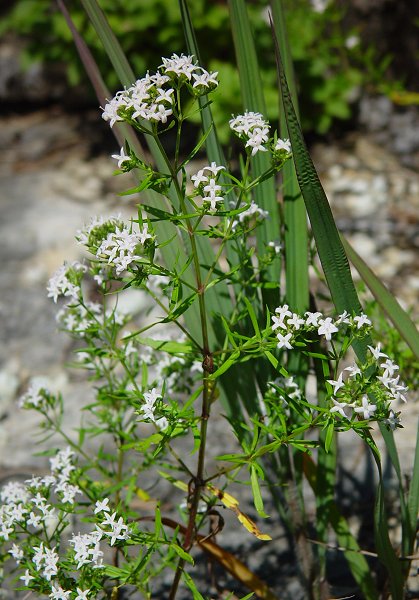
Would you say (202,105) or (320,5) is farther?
(320,5)

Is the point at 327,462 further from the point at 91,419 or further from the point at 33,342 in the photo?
the point at 33,342

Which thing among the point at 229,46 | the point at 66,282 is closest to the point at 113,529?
the point at 66,282

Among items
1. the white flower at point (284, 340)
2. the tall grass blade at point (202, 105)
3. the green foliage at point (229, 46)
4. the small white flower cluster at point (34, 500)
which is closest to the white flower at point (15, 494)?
the small white flower cluster at point (34, 500)

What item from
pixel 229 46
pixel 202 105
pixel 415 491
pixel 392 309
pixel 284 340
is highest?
pixel 229 46

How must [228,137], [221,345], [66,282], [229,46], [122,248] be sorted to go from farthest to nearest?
1. [229,46]
2. [228,137]
3. [221,345]
4. [66,282]
5. [122,248]

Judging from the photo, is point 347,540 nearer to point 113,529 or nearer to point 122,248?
point 113,529

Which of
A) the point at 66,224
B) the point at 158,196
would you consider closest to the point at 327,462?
the point at 158,196

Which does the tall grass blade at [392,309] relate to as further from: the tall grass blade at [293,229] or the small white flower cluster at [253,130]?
the small white flower cluster at [253,130]
